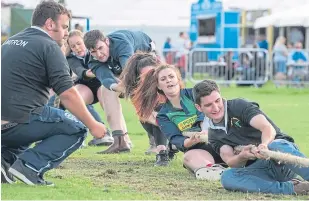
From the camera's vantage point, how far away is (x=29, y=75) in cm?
748

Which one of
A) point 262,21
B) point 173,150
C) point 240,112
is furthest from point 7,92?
point 262,21

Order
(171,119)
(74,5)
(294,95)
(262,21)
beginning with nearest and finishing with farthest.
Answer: (171,119)
(294,95)
(262,21)
(74,5)

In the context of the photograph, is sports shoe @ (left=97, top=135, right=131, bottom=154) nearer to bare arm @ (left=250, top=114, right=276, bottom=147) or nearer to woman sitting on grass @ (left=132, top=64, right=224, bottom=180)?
woman sitting on grass @ (left=132, top=64, right=224, bottom=180)

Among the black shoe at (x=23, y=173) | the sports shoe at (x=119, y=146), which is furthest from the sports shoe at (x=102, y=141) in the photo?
the black shoe at (x=23, y=173)

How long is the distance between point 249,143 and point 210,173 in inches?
30.7

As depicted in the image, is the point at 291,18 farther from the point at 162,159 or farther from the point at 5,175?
the point at 5,175

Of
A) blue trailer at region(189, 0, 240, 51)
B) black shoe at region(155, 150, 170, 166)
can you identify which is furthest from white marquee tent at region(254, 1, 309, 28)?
black shoe at region(155, 150, 170, 166)

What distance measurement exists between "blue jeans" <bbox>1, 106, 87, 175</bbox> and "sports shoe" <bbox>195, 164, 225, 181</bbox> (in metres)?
1.23

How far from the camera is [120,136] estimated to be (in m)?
11.0

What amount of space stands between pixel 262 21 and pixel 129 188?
1126 inches

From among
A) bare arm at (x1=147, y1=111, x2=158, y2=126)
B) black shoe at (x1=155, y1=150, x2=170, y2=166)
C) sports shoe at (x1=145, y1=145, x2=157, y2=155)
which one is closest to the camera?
black shoe at (x1=155, y1=150, x2=170, y2=166)

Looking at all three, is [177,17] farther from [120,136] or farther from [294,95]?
[120,136]

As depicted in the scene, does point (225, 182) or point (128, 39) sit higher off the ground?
point (128, 39)

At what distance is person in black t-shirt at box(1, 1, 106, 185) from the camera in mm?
7445
